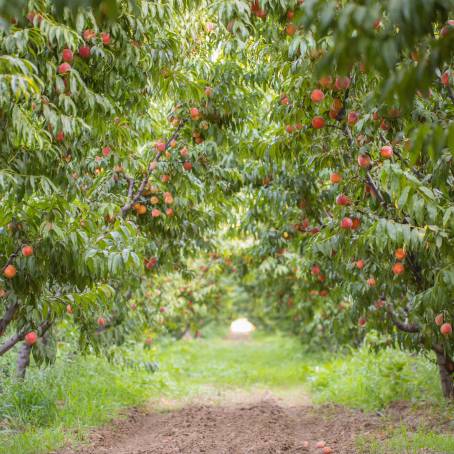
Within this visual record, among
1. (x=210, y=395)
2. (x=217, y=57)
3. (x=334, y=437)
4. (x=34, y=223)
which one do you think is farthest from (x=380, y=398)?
(x=34, y=223)

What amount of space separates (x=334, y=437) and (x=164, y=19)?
492 cm

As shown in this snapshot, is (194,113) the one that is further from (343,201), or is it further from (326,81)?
(326,81)

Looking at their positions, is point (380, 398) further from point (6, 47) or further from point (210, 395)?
point (6, 47)

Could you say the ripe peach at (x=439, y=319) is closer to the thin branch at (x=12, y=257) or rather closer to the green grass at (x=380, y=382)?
the green grass at (x=380, y=382)

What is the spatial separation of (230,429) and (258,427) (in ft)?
1.16

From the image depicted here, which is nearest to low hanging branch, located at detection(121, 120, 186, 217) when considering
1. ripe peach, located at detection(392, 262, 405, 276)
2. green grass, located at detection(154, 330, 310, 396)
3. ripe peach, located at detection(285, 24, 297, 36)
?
ripe peach, located at detection(285, 24, 297, 36)

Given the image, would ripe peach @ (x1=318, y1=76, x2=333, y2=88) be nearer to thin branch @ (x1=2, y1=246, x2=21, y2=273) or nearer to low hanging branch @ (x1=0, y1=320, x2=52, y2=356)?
thin branch @ (x1=2, y1=246, x2=21, y2=273)

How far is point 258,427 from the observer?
23.0ft

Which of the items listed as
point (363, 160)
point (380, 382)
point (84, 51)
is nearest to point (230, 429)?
point (380, 382)

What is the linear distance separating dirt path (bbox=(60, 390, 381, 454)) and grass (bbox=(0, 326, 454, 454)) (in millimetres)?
314

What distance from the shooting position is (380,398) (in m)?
8.09

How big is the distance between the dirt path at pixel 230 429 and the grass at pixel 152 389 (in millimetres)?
314

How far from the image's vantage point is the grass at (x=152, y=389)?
591 centimetres

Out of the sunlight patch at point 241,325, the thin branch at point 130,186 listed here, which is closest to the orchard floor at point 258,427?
the thin branch at point 130,186
